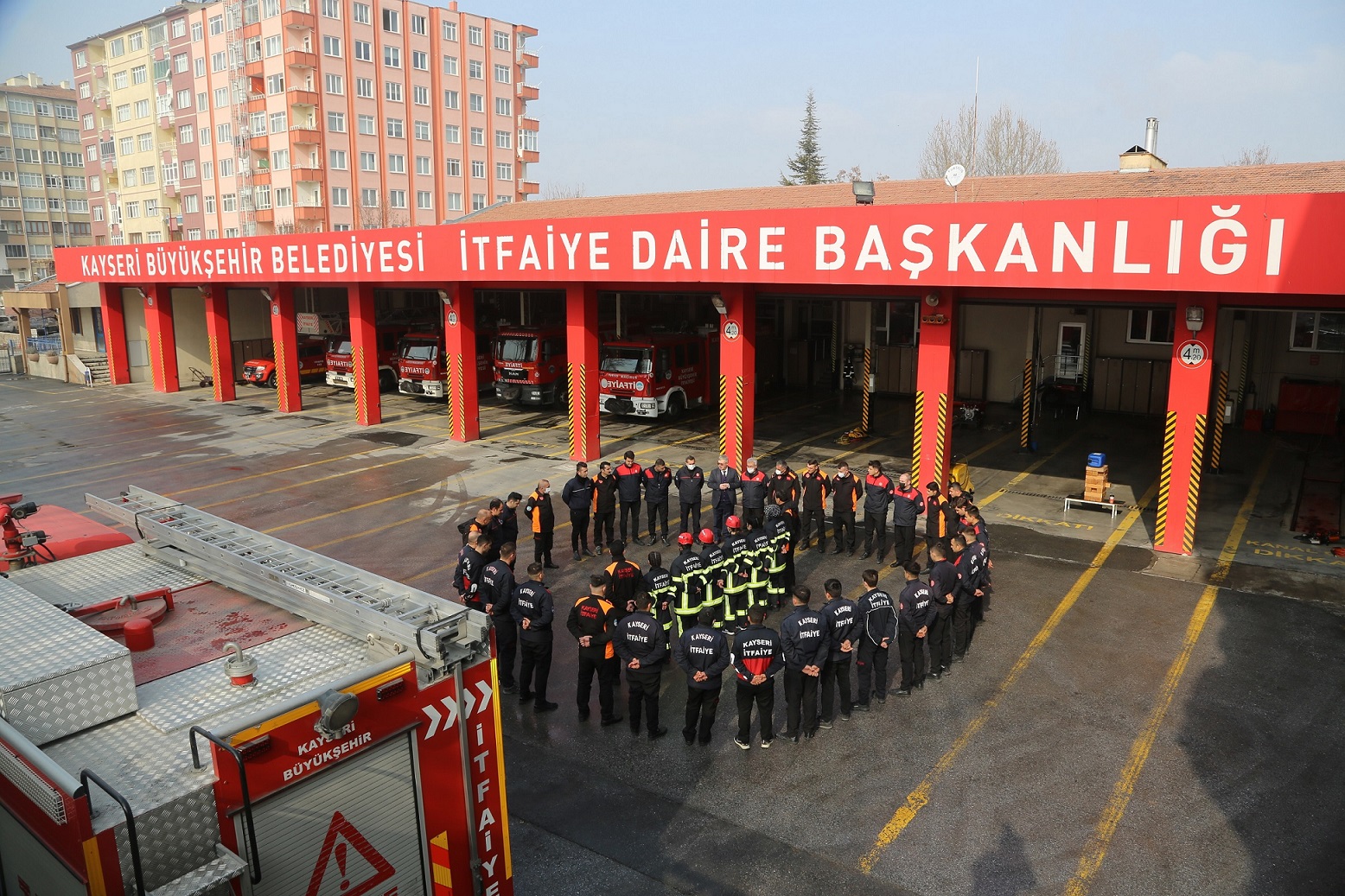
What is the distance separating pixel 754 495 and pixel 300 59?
56.4 metres

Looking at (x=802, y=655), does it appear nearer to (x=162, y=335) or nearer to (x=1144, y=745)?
(x=1144, y=745)

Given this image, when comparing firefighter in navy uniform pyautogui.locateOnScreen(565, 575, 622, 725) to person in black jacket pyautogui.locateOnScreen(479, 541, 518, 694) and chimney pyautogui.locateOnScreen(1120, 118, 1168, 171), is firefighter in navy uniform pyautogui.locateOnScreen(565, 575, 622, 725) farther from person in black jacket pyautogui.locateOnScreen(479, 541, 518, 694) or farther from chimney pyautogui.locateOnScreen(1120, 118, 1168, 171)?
chimney pyautogui.locateOnScreen(1120, 118, 1168, 171)

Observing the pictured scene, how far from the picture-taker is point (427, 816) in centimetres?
481

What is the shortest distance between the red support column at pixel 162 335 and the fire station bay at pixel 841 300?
0.10 metres

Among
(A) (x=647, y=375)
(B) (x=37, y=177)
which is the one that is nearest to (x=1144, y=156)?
(A) (x=647, y=375)

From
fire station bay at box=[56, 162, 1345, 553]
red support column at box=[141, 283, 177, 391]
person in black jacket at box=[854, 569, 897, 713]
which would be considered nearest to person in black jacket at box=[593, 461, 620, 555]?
fire station bay at box=[56, 162, 1345, 553]

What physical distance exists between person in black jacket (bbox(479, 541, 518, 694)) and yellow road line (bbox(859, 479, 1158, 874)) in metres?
4.19

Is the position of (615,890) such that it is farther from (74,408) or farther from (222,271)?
(74,408)

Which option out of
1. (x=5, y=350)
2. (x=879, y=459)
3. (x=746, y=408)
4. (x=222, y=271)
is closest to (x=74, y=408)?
(x=222, y=271)

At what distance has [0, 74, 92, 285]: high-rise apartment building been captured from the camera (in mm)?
85562

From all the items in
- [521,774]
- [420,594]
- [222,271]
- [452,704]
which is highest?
[222,271]

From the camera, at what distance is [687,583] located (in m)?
10.0

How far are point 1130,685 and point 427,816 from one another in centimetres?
798

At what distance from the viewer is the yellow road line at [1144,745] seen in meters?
6.79
